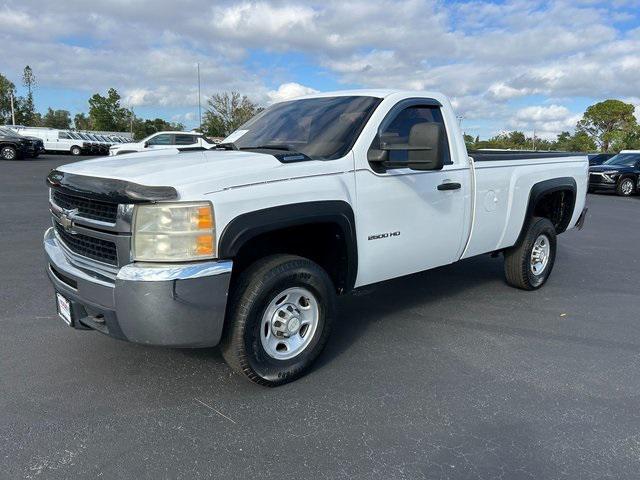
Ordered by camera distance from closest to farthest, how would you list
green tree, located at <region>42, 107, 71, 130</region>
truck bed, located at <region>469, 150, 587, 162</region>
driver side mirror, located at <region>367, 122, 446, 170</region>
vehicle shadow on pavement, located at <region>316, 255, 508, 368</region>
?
1. driver side mirror, located at <region>367, 122, 446, 170</region>
2. vehicle shadow on pavement, located at <region>316, 255, 508, 368</region>
3. truck bed, located at <region>469, 150, 587, 162</region>
4. green tree, located at <region>42, 107, 71, 130</region>

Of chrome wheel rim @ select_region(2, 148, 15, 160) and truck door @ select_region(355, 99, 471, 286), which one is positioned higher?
truck door @ select_region(355, 99, 471, 286)

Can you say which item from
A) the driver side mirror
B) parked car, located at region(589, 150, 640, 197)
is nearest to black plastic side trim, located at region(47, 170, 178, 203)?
the driver side mirror

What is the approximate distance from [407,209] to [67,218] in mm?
2366

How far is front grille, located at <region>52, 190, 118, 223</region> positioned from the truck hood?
0.16 metres

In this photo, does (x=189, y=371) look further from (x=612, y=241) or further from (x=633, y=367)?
(x=612, y=241)

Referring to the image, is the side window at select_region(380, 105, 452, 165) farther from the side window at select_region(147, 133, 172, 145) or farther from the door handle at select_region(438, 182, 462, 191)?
the side window at select_region(147, 133, 172, 145)

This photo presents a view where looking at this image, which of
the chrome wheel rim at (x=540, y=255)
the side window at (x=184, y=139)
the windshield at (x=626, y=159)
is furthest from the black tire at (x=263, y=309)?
the windshield at (x=626, y=159)

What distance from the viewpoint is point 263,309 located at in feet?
10.5

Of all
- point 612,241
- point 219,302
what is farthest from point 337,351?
point 612,241

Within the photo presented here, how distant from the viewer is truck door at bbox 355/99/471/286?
3.70 metres

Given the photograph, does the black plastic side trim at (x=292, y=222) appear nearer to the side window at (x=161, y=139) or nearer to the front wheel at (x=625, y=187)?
the front wheel at (x=625, y=187)

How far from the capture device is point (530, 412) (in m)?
3.18

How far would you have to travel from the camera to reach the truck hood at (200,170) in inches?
113

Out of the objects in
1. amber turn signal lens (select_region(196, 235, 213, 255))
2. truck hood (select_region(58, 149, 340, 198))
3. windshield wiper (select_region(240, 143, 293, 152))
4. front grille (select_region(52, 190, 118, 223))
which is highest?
windshield wiper (select_region(240, 143, 293, 152))
